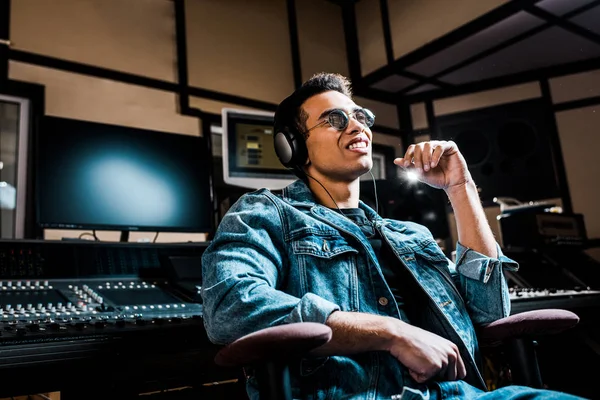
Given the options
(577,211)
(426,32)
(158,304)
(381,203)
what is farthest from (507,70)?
(158,304)

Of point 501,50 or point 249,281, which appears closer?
point 249,281

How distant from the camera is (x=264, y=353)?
833mm

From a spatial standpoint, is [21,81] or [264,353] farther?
[21,81]

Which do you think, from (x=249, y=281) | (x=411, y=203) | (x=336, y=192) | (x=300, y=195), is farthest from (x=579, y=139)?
(x=249, y=281)

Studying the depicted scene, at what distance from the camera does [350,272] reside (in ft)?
4.11

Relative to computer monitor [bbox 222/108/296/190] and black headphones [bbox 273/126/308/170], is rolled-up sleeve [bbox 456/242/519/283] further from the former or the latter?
computer monitor [bbox 222/108/296/190]

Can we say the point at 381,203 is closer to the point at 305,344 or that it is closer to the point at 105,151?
the point at 105,151

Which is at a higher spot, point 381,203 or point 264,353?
point 381,203

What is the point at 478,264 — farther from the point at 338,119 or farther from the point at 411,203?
the point at 411,203

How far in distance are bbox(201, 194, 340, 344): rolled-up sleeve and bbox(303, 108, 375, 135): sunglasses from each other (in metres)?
0.35

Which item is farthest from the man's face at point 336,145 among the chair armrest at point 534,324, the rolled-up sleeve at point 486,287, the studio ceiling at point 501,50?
the studio ceiling at point 501,50

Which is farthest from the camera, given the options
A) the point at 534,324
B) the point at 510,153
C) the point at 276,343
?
the point at 510,153

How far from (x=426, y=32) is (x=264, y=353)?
3.67 metres

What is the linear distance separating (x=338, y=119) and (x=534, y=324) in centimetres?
75
